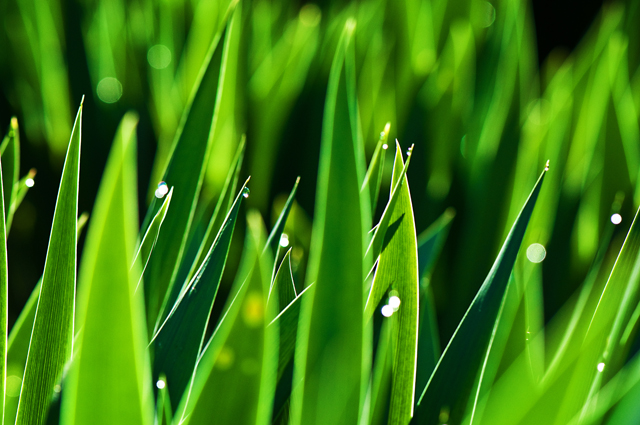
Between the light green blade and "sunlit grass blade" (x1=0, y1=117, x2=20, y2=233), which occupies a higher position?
"sunlit grass blade" (x1=0, y1=117, x2=20, y2=233)

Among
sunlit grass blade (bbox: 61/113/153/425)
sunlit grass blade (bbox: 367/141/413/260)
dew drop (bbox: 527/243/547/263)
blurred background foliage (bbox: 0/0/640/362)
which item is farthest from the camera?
blurred background foliage (bbox: 0/0/640/362)

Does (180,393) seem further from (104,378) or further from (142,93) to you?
(142,93)

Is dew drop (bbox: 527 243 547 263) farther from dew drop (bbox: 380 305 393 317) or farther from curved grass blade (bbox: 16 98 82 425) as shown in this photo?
curved grass blade (bbox: 16 98 82 425)

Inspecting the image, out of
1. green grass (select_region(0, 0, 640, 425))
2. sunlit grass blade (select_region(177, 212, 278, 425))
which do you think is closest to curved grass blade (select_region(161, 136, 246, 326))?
green grass (select_region(0, 0, 640, 425))

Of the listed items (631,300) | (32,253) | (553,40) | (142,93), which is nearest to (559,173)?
(631,300)

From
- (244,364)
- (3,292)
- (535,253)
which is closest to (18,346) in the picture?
(3,292)

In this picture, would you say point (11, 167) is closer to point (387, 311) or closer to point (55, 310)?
point (55, 310)
